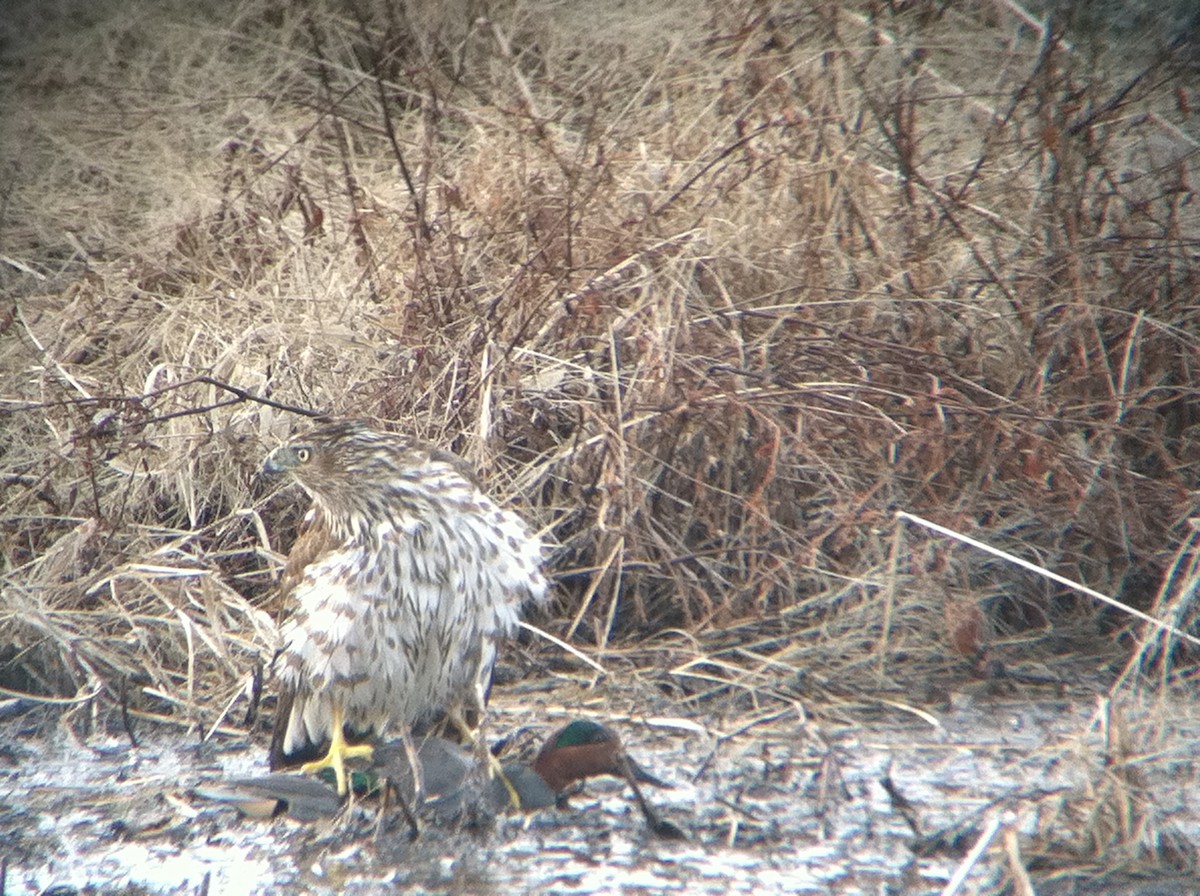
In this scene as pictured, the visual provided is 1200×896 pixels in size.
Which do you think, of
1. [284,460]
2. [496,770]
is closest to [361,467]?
[284,460]

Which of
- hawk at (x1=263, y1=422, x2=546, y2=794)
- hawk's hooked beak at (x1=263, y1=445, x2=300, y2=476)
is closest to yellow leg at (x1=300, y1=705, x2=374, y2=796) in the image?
hawk at (x1=263, y1=422, x2=546, y2=794)

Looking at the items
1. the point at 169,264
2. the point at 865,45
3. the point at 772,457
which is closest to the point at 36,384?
the point at 169,264

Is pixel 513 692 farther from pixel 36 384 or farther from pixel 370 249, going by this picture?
pixel 36 384

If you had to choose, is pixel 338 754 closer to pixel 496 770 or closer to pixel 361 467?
pixel 496 770

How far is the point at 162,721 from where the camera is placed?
4301 millimetres

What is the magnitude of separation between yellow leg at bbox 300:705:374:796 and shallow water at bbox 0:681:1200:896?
15 cm

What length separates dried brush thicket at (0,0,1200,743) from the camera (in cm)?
448

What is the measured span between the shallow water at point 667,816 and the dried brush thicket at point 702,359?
0.35 metres

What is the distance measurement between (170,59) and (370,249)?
10.1ft

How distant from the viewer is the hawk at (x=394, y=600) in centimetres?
371

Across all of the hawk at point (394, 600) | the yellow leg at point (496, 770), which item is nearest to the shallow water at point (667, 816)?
the yellow leg at point (496, 770)

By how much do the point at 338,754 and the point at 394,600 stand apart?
16.3 inches

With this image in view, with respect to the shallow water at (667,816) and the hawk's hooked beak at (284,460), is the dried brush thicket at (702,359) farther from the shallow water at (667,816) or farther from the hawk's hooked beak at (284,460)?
the hawk's hooked beak at (284,460)

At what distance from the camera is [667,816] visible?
346 cm
